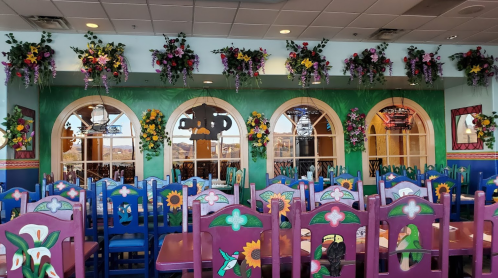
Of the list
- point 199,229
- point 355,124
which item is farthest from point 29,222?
point 355,124

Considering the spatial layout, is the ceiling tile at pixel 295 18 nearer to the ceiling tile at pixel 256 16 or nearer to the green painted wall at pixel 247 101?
the ceiling tile at pixel 256 16

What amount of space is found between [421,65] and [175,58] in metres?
3.96

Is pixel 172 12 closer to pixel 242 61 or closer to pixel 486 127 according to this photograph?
pixel 242 61

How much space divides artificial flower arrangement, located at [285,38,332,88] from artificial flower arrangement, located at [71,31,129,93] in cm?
248

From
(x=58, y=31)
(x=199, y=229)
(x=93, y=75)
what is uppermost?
(x=58, y=31)

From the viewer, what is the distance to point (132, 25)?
5.03m

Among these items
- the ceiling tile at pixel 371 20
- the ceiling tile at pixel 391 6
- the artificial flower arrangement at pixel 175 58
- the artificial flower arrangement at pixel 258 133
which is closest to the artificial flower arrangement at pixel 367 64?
the ceiling tile at pixel 371 20

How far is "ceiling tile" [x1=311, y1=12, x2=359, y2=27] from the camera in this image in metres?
4.81

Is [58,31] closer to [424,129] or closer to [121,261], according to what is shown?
[121,261]

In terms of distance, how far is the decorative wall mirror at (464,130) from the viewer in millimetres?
6843

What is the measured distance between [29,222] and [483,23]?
594cm

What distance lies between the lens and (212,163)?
24.0ft

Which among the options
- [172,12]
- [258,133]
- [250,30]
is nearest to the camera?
[172,12]

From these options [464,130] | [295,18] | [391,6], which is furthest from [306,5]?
[464,130]
